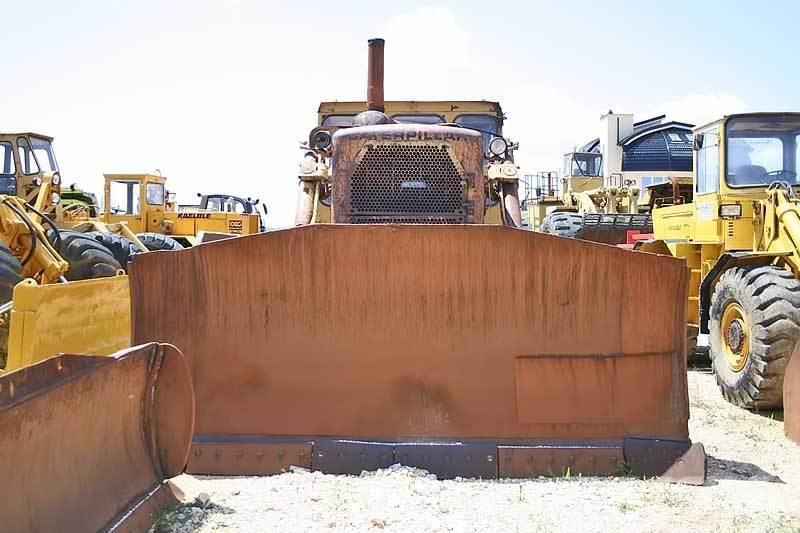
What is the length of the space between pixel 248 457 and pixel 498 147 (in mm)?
3452

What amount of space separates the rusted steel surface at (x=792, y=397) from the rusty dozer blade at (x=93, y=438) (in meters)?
3.99

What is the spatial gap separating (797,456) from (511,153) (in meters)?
3.19

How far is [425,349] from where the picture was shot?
13.9ft

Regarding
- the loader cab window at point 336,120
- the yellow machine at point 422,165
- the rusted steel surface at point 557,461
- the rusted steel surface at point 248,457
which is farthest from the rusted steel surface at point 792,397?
the loader cab window at point 336,120

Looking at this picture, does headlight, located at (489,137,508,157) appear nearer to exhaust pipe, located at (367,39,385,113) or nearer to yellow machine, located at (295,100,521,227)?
yellow machine, located at (295,100,521,227)

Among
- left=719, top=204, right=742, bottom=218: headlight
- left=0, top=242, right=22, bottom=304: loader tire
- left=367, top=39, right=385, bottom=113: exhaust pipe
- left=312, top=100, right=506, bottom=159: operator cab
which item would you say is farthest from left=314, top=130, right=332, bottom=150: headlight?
left=719, top=204, right=742, bottom=218: headlight

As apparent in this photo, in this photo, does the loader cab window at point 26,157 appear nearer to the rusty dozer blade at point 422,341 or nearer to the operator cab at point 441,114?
the operator cab at point 441,114

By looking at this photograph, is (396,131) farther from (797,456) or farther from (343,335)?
(797,456)

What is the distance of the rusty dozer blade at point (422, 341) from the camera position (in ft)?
13.7

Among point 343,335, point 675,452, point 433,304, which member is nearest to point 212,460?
point 343,335

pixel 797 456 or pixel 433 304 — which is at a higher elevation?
pixel 433 304

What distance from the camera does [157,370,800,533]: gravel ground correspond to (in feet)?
11.5

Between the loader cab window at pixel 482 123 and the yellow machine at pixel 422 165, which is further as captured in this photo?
the loader cab window at pixel 482 123

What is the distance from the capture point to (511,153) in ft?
22.4
